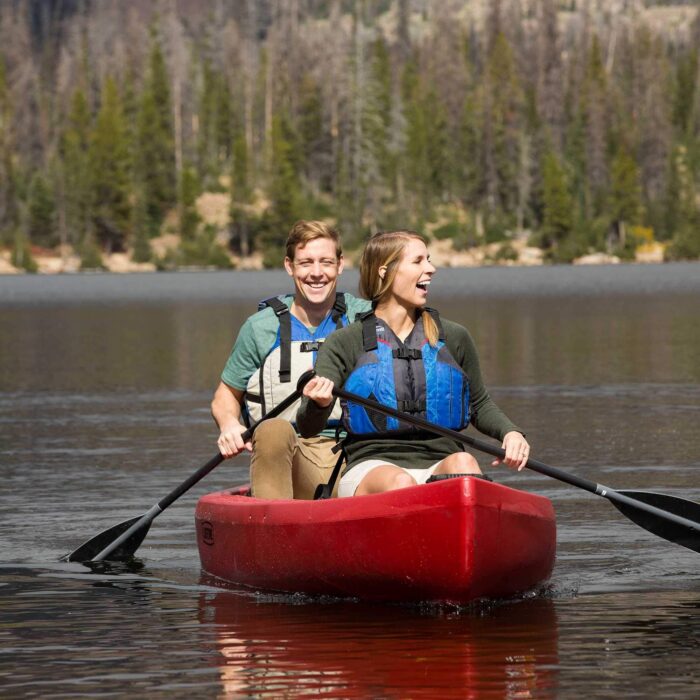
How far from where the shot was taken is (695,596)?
336 inches

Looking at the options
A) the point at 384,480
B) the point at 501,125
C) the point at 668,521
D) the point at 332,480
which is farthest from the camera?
the point at 501,125

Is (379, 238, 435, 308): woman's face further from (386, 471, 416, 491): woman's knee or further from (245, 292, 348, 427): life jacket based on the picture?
(245, 292, 348, 427): life jacket

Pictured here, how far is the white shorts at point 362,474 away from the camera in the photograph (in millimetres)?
7715

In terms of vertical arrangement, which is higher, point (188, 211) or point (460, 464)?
point (188, 211)

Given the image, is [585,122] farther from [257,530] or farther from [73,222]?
[257,530]

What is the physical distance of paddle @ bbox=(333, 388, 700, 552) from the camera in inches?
299

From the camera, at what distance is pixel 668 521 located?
8727mm

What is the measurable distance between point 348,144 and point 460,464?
3745 inches

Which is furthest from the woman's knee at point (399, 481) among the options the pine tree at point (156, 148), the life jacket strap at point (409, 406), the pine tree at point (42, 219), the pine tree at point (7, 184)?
the pine tree at point (42, 219)

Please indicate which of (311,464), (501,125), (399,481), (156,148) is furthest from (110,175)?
(399,481)

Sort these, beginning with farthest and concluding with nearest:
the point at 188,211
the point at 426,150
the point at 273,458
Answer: the point at 426,150
the point at 188,211
the point at 273,458

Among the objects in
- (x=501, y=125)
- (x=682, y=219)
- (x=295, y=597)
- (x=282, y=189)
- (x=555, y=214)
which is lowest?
(x=295, y=597)

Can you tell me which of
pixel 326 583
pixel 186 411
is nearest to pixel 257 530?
pixel 326 583

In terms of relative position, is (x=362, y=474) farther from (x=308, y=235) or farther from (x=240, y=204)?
(x=240, y=204)
